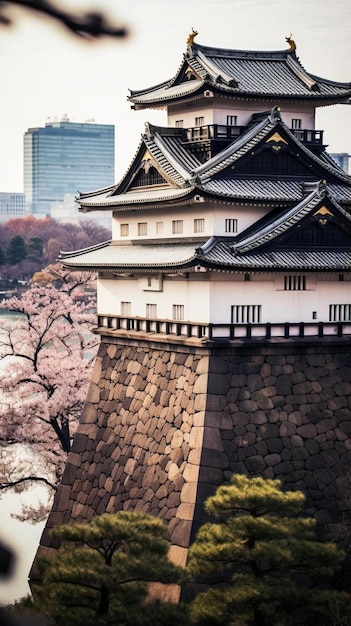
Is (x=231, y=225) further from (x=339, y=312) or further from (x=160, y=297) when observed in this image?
(x=339, y=312)

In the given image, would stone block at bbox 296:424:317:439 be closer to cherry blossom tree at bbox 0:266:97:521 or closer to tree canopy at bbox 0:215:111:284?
cherry blossom tree at bbox 0:266:97:521

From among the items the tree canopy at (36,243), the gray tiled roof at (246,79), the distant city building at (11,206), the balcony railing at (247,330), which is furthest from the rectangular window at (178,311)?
the distant city building at (11,206)

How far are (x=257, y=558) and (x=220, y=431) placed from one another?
128 inches

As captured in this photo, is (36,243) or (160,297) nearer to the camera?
(160,297)

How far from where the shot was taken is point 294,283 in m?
19.6

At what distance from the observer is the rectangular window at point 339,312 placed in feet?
65.8

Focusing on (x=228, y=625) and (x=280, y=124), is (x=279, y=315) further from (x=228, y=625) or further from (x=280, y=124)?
(x=228, y=625)

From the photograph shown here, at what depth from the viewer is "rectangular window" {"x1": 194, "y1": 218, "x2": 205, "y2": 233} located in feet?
64.2

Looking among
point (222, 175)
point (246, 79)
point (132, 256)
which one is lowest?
point (132, 256)

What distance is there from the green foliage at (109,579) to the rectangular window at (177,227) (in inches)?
285

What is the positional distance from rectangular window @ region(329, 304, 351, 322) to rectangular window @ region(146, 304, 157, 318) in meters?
3.35

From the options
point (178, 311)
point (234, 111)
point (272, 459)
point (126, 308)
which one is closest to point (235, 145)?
point (234, 111)

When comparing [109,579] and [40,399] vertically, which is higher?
[40,399]

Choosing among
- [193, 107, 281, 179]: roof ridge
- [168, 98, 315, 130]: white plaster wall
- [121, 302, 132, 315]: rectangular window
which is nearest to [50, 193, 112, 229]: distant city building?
[121, 302, 132, 315]: rectangular window
